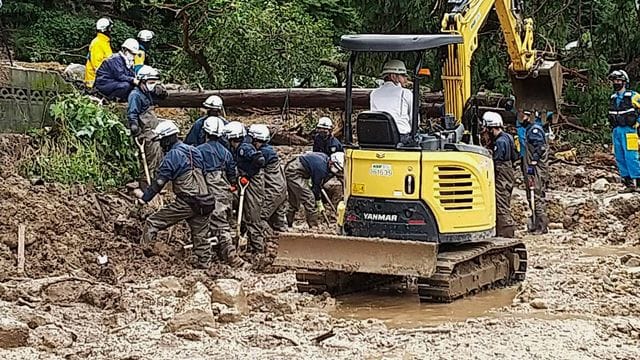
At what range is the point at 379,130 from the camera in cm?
1036

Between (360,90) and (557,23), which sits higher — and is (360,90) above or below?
below

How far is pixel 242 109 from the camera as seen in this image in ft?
63.6

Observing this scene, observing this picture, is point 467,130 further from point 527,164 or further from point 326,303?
point 527,164

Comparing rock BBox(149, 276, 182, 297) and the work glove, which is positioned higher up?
the work glove

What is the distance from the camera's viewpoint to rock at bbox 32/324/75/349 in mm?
8445

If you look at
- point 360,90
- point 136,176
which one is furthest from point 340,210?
point 360,90

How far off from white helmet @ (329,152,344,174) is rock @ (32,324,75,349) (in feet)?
18.7

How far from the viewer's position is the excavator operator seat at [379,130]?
10312 millimetres

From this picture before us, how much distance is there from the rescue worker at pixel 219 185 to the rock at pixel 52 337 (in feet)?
12.4

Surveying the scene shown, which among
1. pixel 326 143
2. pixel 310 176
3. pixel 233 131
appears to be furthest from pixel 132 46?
pixel 310 176

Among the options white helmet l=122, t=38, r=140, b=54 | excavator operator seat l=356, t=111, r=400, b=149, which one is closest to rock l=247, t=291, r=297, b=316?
excavator operator seat l=356, t=111, r=400, b=149

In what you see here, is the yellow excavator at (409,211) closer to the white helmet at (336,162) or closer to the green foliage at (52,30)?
the white helmet at (336,162)

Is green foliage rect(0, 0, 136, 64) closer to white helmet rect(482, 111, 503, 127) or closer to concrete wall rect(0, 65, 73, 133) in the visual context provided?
concrete wall rect(0, 65, 73, 133)

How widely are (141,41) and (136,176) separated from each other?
140 inches
